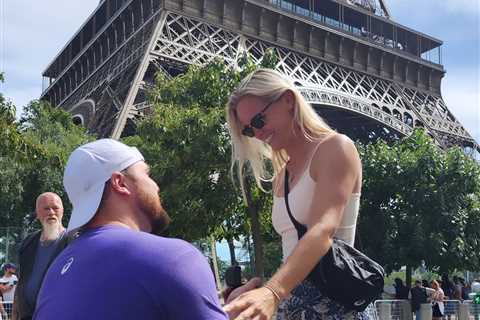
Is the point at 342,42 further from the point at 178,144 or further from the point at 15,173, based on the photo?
the point at 178,144

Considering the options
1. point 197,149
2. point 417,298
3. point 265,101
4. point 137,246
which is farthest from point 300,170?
point 417,298

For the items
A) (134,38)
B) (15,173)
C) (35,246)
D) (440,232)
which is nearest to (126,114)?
(15,173)

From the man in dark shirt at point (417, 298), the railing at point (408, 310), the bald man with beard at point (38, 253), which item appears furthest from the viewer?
the man in dark shirt at point (417, 298)

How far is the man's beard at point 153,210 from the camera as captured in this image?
176cm

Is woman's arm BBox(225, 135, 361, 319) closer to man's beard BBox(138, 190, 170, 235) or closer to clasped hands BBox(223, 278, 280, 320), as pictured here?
clasped hands BBox(223, 278, 280, 320)

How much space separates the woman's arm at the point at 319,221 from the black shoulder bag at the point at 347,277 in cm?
6

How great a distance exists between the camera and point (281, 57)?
116ft

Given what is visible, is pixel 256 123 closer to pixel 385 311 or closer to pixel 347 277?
pixel 347 277

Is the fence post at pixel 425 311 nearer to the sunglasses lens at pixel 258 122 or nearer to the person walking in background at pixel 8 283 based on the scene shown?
the person walking in background at pixel 8 283

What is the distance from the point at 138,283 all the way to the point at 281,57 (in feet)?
113

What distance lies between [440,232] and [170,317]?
84.4 feet

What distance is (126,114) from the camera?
26.0 metres

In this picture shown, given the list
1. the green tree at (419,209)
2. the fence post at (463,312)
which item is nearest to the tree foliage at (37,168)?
the green tree at (419,209)

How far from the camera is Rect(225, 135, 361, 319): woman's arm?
1879mm
